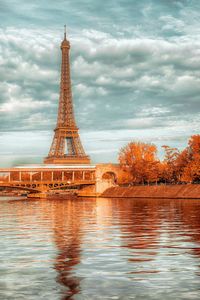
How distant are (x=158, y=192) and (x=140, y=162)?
52.1ft

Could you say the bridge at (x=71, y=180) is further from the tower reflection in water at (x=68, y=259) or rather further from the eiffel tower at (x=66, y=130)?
the tower reflection in water at (x=68, y=259)

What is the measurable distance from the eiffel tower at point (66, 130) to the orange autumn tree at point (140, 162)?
40.5 m

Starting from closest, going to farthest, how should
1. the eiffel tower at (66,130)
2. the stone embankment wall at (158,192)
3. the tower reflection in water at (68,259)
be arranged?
the tower reflection in water at (68,259) → the stone embankment wall at (158,192) → the eiffel tower at (66,130)

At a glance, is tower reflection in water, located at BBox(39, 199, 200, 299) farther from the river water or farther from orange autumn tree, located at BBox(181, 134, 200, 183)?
orange autumn tree, located at BBox(181, 134, 200, 183)

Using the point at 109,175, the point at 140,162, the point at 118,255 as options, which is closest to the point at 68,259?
the point at 118,255

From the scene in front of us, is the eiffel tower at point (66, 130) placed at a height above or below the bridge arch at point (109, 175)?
above

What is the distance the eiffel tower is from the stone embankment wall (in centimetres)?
3992

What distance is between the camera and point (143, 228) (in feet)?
125

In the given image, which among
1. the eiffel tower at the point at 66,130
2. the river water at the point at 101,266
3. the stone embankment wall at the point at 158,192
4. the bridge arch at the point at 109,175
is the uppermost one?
the eiffel tower at the point at 66,130

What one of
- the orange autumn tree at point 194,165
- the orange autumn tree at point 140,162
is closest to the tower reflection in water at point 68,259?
the orange autumn tree at point 194,165

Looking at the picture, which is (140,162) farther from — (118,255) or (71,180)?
(118,255)

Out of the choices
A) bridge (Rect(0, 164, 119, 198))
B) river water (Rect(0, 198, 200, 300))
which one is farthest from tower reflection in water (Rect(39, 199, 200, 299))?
bridge (Rect(0, 164, 119, 198))

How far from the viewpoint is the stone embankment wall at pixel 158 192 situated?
10321cm

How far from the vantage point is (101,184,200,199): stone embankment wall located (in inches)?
4063
